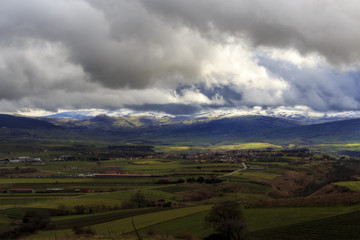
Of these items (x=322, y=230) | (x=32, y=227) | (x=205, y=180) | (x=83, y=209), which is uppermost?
(x=322, y=230)

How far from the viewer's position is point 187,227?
68.9 meters

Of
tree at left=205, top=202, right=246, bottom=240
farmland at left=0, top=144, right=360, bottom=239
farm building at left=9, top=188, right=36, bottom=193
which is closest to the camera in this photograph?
tree at left=205, top=202, right=246, bottom=240

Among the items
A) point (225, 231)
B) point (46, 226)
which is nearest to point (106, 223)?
point (46, 226)

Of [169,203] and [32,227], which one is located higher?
[32,227]

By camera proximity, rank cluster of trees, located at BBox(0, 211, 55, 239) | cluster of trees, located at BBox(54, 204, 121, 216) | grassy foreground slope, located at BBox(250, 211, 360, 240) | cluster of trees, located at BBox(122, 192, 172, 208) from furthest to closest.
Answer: cluster of trees, located at BBox(122, 192, 172, 208) < cluster of trees, located at BBox(54, 204, 121, 216) < cluster of trees, located at BBox(0, 211, 55, 239) < grassy foreground slope, located at BBox(250, 211, 360, 240)

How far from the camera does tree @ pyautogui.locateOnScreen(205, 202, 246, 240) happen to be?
5359 centimetres

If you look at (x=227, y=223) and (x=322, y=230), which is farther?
(x=227, y=223)

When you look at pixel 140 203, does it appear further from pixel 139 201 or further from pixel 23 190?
pixel 23 190

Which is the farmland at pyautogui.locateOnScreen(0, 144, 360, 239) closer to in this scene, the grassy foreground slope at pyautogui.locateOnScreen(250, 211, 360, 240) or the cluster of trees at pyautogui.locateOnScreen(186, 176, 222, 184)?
the cluster of trees at pyautogui.locateOnScreen(186, 176, 222, 184)

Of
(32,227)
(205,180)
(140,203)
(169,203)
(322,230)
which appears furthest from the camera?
(205,180)

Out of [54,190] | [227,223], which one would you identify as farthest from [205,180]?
[227,223]

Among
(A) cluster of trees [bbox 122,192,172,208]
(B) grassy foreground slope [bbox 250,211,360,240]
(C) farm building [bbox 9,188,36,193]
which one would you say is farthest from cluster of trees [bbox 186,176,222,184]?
(B) grassy foreground slope [bbox 250,211,360,240]

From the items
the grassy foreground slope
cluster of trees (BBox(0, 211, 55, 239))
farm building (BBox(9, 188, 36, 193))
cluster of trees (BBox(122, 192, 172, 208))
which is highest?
the grassy foreground slope

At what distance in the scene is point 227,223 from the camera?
5469 cm
